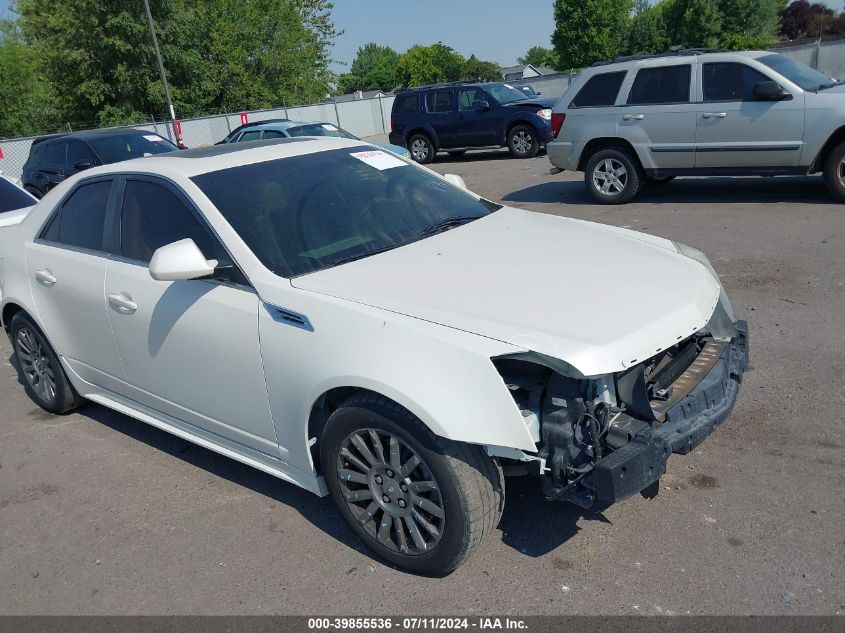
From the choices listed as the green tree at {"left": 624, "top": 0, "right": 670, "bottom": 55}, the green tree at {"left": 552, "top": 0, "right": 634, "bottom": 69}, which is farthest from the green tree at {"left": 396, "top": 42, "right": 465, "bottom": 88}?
the green tree at {"left": 624, "top": 0, "right": 670, "bottom": 55}

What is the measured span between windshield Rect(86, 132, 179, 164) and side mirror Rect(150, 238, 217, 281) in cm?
1049

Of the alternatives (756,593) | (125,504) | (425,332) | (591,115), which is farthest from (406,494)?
(591,115)

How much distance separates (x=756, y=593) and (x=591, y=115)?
8318 mm

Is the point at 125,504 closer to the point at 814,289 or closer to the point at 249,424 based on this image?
the point at 249,424

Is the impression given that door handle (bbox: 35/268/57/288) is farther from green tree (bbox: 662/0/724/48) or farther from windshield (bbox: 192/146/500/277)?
green tree (bbox: 662/0/724/48)

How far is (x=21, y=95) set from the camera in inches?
1671

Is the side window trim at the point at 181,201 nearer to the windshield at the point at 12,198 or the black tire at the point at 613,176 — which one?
the windshield at the point at 12,198

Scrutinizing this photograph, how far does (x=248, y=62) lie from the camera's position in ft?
131

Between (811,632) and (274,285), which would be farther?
(274,285)

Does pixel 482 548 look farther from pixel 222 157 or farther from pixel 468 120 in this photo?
pixel 468 120

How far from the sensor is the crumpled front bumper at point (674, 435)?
2701mm

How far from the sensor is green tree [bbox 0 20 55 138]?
134 feet

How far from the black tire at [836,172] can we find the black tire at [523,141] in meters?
8.77

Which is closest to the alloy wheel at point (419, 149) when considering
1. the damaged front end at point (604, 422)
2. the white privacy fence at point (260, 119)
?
the white privacy fence at point (260, 119)
